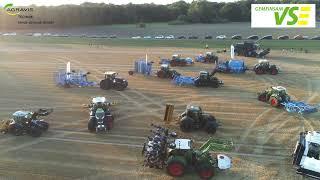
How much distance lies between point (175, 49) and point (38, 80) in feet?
93.5

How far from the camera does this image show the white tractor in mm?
19094

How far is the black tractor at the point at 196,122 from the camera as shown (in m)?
25.1

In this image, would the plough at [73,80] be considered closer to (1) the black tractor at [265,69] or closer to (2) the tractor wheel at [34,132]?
(2) the tractor wheel at [34,132]

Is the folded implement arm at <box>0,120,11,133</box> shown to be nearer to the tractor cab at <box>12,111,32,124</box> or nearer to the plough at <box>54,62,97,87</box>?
the tractor cab at <box>12,111,32,124</box>

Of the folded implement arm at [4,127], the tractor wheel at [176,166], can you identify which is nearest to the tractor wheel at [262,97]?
the tractor wheel at [176,166]

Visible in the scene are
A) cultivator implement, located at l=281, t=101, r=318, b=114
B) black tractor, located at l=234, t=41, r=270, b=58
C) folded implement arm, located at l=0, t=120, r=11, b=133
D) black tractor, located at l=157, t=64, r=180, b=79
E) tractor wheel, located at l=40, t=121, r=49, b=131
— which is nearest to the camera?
folded implement arm, located at l=0, t=120, r=11, b=133

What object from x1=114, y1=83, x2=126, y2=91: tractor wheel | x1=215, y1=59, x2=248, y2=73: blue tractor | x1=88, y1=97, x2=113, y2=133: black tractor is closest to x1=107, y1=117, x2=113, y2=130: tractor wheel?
x1=88, y1=97, x2=113, y2=133: black tractor

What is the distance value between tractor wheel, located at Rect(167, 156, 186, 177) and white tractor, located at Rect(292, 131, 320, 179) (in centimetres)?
512

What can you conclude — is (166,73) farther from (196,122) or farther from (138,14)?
(138,14)

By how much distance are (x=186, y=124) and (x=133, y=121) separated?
4.16m

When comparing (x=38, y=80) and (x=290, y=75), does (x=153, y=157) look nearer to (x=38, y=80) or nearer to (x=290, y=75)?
(x=38, y=80)

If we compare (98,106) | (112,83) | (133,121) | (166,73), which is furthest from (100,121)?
(166,73)

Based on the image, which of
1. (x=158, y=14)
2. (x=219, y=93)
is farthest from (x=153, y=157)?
(x=158, y=14)

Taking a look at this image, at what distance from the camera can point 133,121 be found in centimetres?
2786
